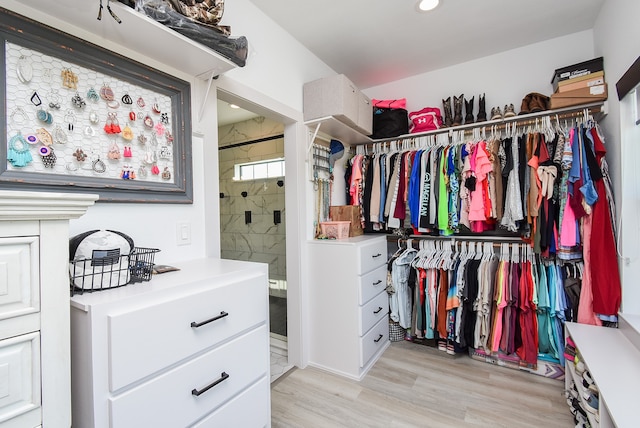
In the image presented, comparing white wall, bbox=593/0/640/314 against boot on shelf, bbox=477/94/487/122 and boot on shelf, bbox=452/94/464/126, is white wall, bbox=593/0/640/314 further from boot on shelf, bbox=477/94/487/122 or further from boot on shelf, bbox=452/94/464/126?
boot on shelf, bbox=452/94/464/126

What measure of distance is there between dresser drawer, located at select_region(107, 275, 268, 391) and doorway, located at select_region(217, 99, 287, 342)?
2.06 meters

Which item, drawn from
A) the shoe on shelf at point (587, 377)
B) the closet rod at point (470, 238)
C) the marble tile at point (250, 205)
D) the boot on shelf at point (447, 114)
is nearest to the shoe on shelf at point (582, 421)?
the shoe on shelf at point (587, 377)

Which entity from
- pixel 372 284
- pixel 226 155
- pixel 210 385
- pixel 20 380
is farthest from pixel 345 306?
pixel 226 155

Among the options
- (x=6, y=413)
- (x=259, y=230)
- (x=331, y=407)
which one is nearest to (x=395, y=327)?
(x=331, y=407)

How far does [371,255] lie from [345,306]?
45cm

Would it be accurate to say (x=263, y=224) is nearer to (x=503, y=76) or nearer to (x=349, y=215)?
(x=349, y=215)

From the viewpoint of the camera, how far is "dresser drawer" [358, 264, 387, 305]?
2178mm

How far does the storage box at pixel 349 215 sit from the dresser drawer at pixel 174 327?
56.3 inches

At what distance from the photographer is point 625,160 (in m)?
1.75

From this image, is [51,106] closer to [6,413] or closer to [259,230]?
[6,413]

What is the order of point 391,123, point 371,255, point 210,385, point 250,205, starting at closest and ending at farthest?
point 210,385, point 371,255, point 391,123, point 250,205

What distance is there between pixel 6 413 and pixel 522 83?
11.3 feet

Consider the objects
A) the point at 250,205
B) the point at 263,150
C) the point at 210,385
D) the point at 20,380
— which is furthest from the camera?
the point at 250,205

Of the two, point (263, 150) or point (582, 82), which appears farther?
point (263, 150)
